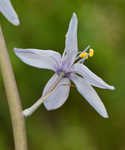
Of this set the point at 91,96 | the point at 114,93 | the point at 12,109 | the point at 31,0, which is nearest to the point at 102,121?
the point at 114,93

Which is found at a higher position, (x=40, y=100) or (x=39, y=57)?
(x=39, y=57)

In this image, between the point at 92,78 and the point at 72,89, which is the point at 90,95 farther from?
the point at 72,89

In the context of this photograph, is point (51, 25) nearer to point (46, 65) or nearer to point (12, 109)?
point (46, 65)

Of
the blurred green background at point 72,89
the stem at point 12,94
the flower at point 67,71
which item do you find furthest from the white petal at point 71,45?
the blurred green background at point 72,89

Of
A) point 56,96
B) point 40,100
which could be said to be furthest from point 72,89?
point 40,100

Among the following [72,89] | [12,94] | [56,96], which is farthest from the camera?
[72,89]

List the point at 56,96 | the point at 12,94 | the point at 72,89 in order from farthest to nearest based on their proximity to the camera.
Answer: the point at 72,89 → the point at 56,96 → the point at 12,94
